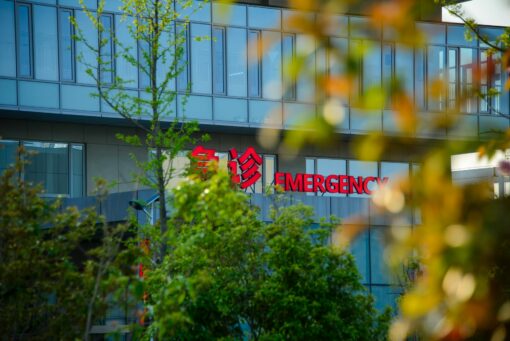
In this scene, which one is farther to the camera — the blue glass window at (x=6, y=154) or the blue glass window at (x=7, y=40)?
the blue glass window at (x=6, y=154)

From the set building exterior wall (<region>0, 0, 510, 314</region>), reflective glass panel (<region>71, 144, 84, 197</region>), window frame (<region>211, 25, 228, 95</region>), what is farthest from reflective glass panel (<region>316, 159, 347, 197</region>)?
reflective glass panel (<region>71, 144, 84, 197</region>)

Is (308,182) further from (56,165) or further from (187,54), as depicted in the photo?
(56,165)

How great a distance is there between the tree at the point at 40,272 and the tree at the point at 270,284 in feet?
17.7

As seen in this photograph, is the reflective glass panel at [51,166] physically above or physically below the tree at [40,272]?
above

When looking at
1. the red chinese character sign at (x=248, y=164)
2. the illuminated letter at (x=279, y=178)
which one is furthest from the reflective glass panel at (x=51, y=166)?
the illuminated letter at (x=279, y=178)

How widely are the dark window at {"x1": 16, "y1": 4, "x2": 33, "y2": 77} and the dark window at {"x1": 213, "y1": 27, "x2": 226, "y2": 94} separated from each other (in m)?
7.21

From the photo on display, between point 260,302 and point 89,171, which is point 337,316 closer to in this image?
point 260,302

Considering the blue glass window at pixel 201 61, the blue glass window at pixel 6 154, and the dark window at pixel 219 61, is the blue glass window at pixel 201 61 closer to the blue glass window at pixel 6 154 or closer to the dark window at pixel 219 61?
the dark window at pixel 219 61

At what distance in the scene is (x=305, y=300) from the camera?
22.7 metres

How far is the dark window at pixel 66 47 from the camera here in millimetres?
41844

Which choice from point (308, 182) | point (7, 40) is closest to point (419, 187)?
point (7, 40)

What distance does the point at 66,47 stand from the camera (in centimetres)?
4203

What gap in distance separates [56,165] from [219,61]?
290 inches

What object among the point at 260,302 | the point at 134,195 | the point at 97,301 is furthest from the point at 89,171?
the point at 97,301
